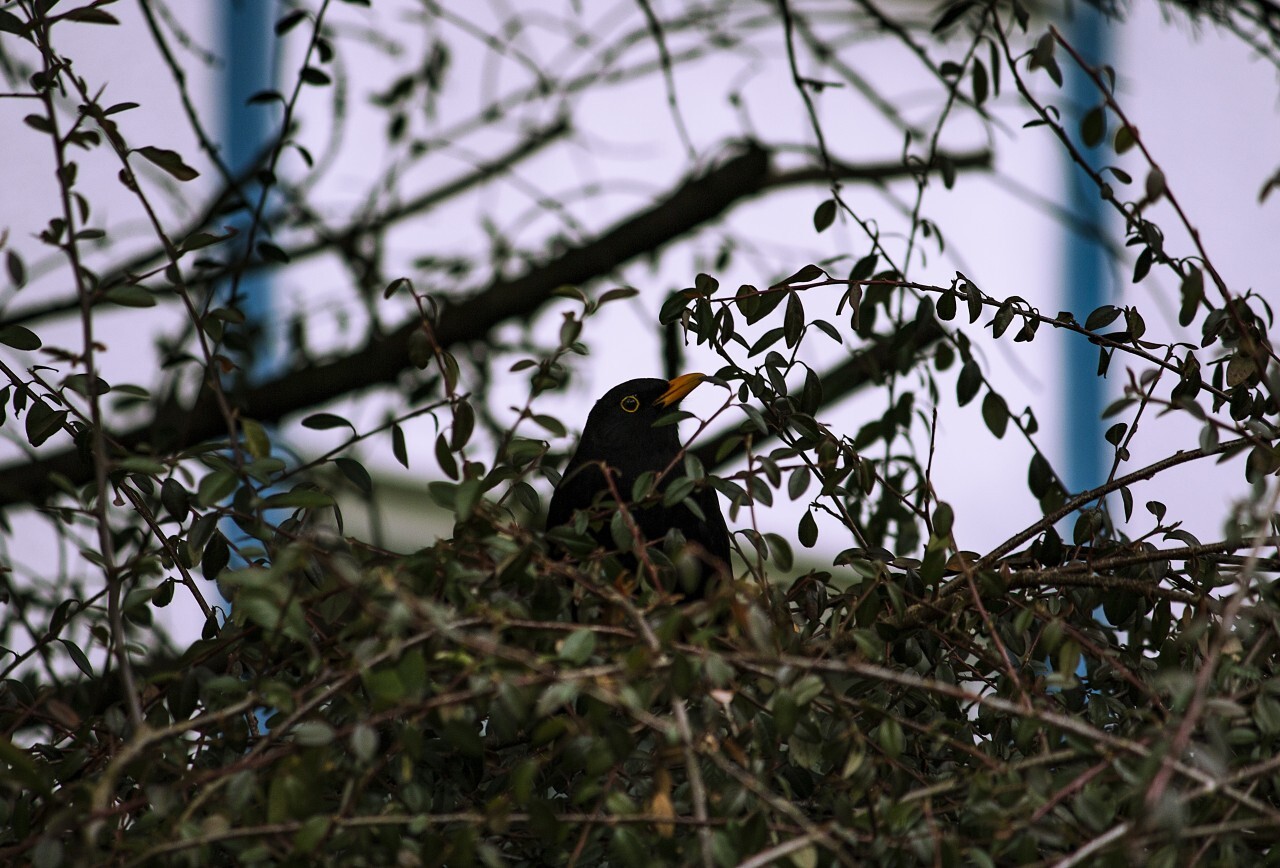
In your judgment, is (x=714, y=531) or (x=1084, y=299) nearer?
(x=714, y=531)

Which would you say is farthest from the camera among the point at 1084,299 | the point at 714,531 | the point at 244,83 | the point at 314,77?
the point at 1084,299

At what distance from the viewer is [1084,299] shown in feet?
16.7

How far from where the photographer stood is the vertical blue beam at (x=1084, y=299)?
483 centimetres

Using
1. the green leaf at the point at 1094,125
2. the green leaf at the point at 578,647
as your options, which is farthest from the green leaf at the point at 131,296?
the green leaf at the point at 1094,125

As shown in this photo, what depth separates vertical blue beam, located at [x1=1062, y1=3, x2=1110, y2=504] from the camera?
4.83 metres

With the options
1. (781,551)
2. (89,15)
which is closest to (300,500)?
(781,551)

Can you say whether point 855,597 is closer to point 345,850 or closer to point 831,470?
point 831,470

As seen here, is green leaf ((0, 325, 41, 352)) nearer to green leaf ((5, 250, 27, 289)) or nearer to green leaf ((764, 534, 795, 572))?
green leaf ((5, 250, 27, 289))

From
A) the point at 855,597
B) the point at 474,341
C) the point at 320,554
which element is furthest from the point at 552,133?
the point at 320,554

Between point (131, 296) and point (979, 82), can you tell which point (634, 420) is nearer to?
point (979, 82)

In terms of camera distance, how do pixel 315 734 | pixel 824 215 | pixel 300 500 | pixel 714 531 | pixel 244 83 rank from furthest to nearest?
1. pixel 244 83
2. pixel 714 531
3. pixel 824 215
4. pixel 300 500
5. pixel 315 734

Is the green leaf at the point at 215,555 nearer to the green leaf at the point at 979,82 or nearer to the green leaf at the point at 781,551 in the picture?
the green leaf at the point at 781,551

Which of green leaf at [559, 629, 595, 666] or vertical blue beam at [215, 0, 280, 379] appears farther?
vertical blue beam at [215, 0, 280, 379]

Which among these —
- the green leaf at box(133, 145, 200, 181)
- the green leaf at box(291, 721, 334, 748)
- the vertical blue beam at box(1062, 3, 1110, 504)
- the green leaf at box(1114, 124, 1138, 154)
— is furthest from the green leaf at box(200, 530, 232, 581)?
the vertical blue beam at box(1062, 3, 1110, 504)
